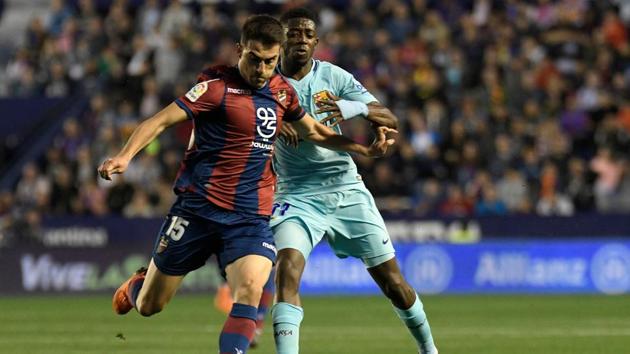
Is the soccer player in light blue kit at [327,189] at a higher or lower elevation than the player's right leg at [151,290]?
higher

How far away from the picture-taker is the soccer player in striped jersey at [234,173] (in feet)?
26.7

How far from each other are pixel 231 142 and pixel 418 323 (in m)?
2.07

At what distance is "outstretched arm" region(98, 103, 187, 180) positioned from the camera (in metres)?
7.43

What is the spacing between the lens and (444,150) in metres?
22.3

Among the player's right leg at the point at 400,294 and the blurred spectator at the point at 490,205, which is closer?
the player's right leg at the point at 400,294

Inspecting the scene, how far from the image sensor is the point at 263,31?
318 inches

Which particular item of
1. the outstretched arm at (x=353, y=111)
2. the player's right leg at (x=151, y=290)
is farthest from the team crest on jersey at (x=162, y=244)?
the outstretched arm at (x=353, y=111)

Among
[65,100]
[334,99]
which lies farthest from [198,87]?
[65,100]

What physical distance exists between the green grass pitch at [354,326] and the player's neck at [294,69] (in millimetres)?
2536

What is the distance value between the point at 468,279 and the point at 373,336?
7775 mm

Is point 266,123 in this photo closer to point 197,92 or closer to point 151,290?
point 197,92

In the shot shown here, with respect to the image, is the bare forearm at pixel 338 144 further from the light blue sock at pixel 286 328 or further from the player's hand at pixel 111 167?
the player's hand at pixel 111 167

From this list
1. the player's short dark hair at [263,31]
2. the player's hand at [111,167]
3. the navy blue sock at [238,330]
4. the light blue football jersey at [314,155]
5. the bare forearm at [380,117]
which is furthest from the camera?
the light blue football jersey at [314,155]

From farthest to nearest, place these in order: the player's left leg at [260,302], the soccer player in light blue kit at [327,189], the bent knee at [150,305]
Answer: the player's left leg at [260,302], the soccer player in light blue kit at [327,189], the bent knee at [150,305]
